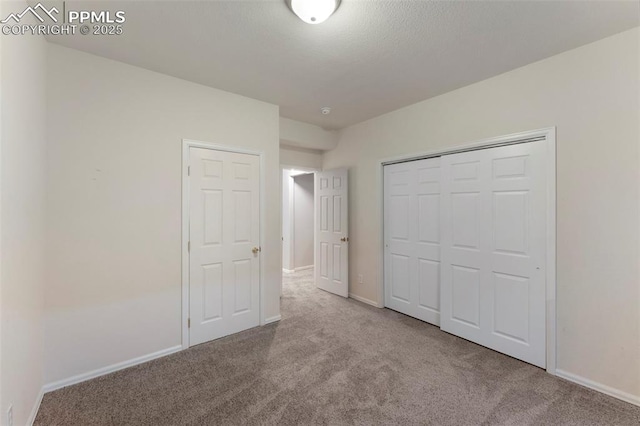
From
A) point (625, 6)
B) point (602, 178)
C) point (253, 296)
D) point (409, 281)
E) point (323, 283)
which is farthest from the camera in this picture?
point (323, 283)

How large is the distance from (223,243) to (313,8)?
7.53 ft

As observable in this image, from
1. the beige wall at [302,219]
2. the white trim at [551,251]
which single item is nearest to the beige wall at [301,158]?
the beige wall at [302,219]

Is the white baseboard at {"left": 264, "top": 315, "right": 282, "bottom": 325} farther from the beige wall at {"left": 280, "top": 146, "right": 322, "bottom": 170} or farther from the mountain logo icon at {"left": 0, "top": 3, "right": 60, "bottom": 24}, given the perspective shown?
the mountain logo icon at {"left": 0, "top": 3, "right": 60, "bottom": 24}

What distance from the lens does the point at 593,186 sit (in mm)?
2090

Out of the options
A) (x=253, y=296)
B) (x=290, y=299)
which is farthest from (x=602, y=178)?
(x=290, y=299)

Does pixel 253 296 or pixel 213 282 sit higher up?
pixel 213 282

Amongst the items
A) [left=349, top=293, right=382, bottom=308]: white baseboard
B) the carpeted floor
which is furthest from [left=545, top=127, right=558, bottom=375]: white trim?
[left=349, top=293, right=382, bottom=308]: white baseboard

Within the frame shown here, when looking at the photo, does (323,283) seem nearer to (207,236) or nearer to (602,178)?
(207,236)

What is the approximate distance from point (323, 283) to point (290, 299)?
700 mm

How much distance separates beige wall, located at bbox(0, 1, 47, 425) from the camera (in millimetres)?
1373

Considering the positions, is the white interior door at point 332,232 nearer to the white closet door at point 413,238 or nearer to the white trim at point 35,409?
the white closet door at point 413,238

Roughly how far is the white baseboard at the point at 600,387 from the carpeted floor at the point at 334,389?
52 mm

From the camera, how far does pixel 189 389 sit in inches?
82.0

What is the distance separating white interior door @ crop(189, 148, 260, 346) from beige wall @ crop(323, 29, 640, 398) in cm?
270
